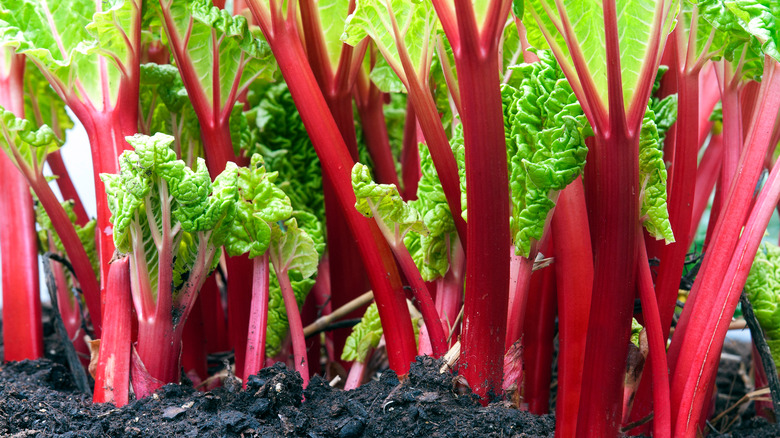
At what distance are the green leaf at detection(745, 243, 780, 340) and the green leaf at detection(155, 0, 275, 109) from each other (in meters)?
1.04

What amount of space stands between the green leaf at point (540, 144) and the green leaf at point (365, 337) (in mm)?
429

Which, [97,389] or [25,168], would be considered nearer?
[97,389]

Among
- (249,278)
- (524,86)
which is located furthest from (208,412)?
(524,86)

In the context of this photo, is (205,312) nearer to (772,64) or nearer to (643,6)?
(643,6)

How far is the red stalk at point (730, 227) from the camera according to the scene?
1018 millimetres

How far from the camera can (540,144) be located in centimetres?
95

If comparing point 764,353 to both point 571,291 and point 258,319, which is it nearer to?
point 571,291

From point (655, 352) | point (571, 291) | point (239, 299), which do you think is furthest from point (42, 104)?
point (655, 352)

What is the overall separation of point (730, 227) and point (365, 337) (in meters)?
0.72

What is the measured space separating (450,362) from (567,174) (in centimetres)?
36

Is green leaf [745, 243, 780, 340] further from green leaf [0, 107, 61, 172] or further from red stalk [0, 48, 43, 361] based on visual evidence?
red stalk [0, 48, 43, 361]

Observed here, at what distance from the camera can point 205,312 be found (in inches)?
62.9

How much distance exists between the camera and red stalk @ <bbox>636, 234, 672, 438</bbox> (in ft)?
3.27

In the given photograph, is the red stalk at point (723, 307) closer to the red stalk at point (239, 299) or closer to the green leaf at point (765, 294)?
the green leaf at point (765, 294)
